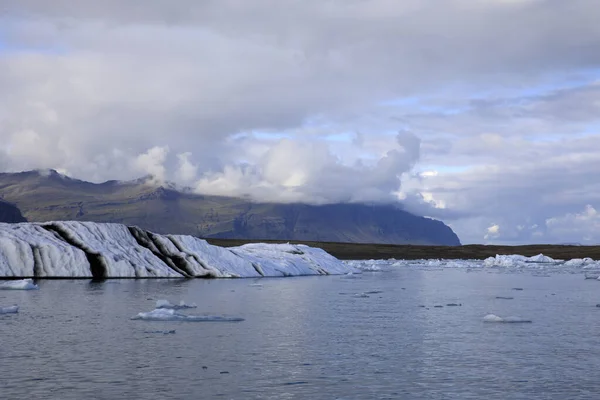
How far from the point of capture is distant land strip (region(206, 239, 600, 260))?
126188 millimetres

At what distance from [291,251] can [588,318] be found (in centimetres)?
3644

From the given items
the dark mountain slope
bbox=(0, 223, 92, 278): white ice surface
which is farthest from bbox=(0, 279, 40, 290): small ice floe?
the dark mountain slope

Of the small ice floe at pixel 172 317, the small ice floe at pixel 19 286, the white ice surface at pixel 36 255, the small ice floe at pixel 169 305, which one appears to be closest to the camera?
the small ice floe at pixel 172 317

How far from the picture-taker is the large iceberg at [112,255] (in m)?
39.2

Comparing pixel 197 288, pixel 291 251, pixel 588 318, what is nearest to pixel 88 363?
pixel 588 318

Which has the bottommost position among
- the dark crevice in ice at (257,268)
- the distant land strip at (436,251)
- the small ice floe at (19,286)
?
the small ice floe at (19,286)

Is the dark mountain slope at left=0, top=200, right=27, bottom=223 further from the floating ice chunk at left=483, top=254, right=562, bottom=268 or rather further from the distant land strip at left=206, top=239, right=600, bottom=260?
the floating ice chunk at left=483, top=254, right=562, bottom=268

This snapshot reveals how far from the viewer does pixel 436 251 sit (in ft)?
472

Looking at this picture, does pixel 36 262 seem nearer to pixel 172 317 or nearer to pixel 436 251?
pixel 172 317

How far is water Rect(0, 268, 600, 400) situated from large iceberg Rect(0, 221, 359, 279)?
11873 mm

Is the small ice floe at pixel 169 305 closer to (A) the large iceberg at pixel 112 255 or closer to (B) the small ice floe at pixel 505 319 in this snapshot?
(B) the small ice floe at pixel 505 319

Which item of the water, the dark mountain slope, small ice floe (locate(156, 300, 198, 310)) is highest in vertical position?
the dark mountain slope

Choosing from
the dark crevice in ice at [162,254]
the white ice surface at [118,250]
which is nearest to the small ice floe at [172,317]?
the white ice surface at [118,250]

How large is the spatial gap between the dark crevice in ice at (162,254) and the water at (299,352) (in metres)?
17.4
